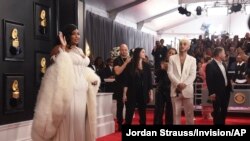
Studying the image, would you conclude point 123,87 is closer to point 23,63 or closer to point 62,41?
point 23,63

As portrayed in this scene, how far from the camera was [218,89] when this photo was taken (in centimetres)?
588

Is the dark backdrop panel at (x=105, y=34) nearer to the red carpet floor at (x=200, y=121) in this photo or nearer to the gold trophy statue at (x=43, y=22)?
the red carpet floor at (x=200, y=121)

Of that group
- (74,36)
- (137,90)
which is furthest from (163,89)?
(74,36)

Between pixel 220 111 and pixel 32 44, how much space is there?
2961 millimetres

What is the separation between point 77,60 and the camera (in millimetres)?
3717

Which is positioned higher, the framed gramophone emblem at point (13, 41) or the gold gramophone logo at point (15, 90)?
the framed gramophone emblem at point (13, 41)

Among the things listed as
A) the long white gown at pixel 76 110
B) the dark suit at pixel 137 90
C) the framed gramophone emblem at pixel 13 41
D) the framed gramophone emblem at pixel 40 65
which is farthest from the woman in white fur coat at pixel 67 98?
the dark suit at pixel 137 90

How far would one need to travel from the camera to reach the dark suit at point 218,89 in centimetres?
587

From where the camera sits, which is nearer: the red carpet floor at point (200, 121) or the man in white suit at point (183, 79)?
the man in white suit at point (183, 79)

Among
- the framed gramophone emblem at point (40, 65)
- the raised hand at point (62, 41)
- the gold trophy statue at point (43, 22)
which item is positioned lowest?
the framed gramophone emblem at point (40, 65)

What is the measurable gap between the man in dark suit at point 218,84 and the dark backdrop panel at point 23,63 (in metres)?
2.43

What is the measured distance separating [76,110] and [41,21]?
1704 millimetres

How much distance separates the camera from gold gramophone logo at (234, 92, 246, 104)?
9.11m

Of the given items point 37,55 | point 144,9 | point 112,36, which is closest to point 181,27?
point 144,9
